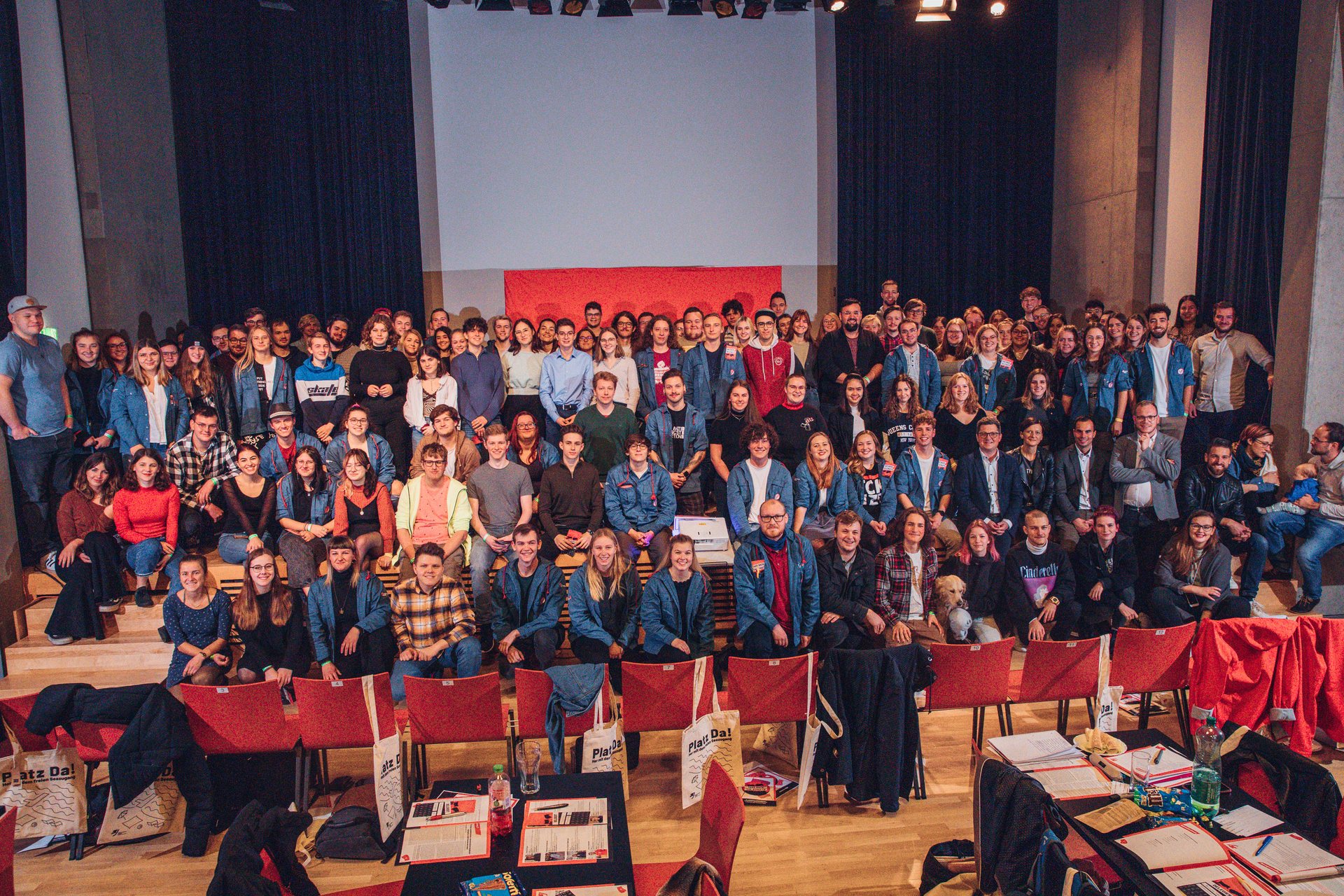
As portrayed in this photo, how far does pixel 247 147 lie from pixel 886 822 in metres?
8.51

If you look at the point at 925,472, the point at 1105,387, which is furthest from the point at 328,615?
the point at 1105,387

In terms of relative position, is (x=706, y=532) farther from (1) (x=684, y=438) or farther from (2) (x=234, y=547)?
(2) (x=234, y=547)

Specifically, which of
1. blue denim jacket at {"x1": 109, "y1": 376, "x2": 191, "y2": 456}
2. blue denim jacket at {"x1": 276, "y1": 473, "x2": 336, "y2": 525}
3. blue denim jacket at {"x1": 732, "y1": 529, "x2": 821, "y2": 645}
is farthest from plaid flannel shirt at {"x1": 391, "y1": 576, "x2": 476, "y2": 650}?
blue denim jacket at {"x1": 109, "y1": 376, "x2": 191, "y2": 456}

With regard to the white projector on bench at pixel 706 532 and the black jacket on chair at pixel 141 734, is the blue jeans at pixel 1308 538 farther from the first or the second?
the black jacket on chair at pixel 141 734

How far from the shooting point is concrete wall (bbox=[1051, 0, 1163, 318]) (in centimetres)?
836

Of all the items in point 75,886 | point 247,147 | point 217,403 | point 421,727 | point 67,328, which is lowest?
point 75,886

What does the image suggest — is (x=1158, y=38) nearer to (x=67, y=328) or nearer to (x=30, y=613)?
(x=67, y=328)

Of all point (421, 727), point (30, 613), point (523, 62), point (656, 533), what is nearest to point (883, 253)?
point (523, 62)

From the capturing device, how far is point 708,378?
6.72 m

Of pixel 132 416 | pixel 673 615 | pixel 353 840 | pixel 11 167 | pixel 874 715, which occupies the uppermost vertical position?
pixel 11 167

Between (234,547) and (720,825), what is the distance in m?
4.13

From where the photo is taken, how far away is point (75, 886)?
12.5ft

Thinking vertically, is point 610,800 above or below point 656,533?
below

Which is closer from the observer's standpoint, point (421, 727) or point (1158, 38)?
point (421, 727)
